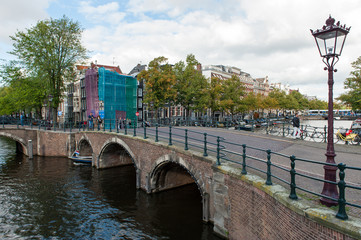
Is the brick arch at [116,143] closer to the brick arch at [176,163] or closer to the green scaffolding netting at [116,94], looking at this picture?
the brick arch at [176,163]

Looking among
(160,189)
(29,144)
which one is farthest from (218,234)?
(29,144)

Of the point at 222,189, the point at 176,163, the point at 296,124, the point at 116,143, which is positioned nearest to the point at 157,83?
the point at 116,143

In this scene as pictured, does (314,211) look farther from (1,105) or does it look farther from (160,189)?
(1,105)

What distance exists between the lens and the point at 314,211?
4879 millimetres

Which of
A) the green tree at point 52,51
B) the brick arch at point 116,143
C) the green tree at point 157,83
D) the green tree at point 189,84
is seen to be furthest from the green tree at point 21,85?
the green tree at point 189,84

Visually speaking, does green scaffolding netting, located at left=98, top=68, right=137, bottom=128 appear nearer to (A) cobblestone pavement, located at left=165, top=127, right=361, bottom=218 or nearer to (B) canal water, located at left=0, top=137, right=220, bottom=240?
(B) canal water, located at left=0, top=137, right=220, bottom=240

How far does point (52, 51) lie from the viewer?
3081 centimetres

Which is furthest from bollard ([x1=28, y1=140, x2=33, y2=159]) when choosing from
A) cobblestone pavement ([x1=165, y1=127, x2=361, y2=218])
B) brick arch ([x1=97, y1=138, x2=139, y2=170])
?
cobblestone pavement ([x1=165, y1=127, x2=361, y2=218])

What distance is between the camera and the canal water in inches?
413

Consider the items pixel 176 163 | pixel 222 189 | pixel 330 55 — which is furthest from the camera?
pixel 176 163

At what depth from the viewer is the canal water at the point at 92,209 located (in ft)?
34.4

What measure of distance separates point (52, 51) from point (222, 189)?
3016 cm

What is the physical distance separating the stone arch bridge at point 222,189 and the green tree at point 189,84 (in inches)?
610

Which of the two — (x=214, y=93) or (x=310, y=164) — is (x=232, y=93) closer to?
(x=214, y=93)
